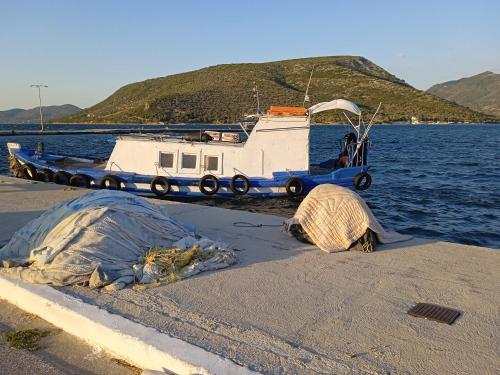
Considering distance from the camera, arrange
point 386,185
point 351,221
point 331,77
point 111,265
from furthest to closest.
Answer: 1. point 331,77
2. point 386,185
3. point 351,221
4. point 111,265

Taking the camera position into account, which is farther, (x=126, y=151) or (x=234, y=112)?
(x=234, y=112)

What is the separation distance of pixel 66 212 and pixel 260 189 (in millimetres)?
10210

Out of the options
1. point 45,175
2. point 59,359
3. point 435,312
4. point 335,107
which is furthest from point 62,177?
point 435,312

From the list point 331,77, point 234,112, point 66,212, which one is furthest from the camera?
point 331,77

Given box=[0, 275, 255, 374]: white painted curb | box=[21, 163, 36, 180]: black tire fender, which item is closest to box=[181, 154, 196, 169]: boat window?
box=[21, 163, 36, 180]: black tire fender

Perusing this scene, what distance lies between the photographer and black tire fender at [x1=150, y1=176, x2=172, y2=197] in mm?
16031

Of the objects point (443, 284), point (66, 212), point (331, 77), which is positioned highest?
point (331, 77)

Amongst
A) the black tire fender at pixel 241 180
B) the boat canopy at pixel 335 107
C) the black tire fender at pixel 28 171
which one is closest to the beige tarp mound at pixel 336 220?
the black tire fender at pixel 241 180

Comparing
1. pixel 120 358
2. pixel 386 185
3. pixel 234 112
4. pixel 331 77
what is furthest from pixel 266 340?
pixel 331 77

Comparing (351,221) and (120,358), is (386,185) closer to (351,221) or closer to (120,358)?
(351,221)

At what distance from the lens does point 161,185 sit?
16156 mm

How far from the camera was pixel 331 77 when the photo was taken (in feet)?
468

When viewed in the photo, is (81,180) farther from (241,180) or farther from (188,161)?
(241,180)

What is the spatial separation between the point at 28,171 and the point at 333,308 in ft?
55.9
